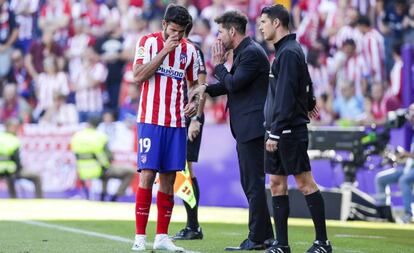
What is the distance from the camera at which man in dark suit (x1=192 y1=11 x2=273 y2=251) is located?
29.1 ft

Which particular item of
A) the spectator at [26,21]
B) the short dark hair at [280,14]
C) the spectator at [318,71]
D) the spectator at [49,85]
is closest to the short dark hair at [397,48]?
the spectator at [318,71]

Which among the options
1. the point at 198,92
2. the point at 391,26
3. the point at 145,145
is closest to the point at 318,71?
the point at 391,26

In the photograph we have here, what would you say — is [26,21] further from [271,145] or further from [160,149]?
[271,145]

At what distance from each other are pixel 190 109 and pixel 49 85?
49.5 ft

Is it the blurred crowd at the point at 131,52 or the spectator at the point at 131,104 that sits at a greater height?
the blurred crowd at the point at 131,52

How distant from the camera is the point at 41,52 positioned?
23672mm

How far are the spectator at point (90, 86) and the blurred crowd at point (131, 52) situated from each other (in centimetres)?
2

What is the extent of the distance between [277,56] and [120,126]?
37.9 feet

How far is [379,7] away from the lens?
17656 millimetres

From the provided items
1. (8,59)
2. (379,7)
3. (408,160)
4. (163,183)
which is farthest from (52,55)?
(163,183)

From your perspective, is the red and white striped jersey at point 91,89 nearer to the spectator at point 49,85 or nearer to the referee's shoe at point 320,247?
the spectator at point 49,85

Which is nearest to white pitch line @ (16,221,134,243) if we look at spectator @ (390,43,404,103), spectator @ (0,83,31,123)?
spectator @ (390,43,404,103)

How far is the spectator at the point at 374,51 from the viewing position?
17141mm

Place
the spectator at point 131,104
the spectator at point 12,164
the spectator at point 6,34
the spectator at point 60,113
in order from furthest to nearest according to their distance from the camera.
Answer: the spectator at point 6,34
the spectator at point 60,113
the spectator at point 131,104
the spectator at point 12,164
